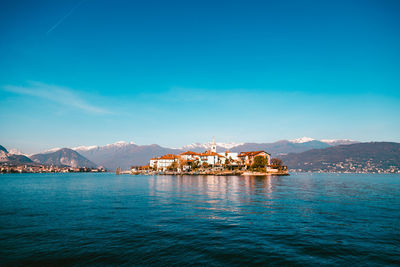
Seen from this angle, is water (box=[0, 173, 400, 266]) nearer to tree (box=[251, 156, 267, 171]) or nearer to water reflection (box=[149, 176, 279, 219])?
water reflection (box=[149, 176, 279, 219])

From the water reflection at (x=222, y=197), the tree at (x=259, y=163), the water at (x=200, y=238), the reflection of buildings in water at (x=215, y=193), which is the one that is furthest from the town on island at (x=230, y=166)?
the water at (x=200, y=238)

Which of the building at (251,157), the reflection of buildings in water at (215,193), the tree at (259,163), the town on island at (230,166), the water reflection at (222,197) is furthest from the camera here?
the building at (251,157)

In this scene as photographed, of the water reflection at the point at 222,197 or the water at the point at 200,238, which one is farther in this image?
the water reflection at the point at 222,197

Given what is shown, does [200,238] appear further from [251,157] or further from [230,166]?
[251,157]

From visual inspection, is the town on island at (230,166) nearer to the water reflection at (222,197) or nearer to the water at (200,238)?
the water reflection at (222,197)

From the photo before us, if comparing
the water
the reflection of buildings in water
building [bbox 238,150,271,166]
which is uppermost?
building [bbox 238,150,271,166]

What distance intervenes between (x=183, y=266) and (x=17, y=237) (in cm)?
1525

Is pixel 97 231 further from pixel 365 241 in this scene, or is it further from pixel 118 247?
pixel 365 241

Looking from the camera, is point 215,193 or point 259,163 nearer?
point 215,193

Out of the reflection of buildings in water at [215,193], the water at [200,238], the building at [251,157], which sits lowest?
the reflection of buildings in water at [215,193]

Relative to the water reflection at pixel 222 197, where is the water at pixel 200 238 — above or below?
above

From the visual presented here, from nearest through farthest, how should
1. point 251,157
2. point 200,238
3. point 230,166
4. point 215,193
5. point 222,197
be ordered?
1. point 200,238
2. point 222,197
3. point 215,193
4. point 230,166
5. point 251,157

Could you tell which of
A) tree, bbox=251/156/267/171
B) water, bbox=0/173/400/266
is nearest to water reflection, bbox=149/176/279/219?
water, bbox=0/173/400/266

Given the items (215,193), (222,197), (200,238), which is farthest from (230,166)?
(200,238)
